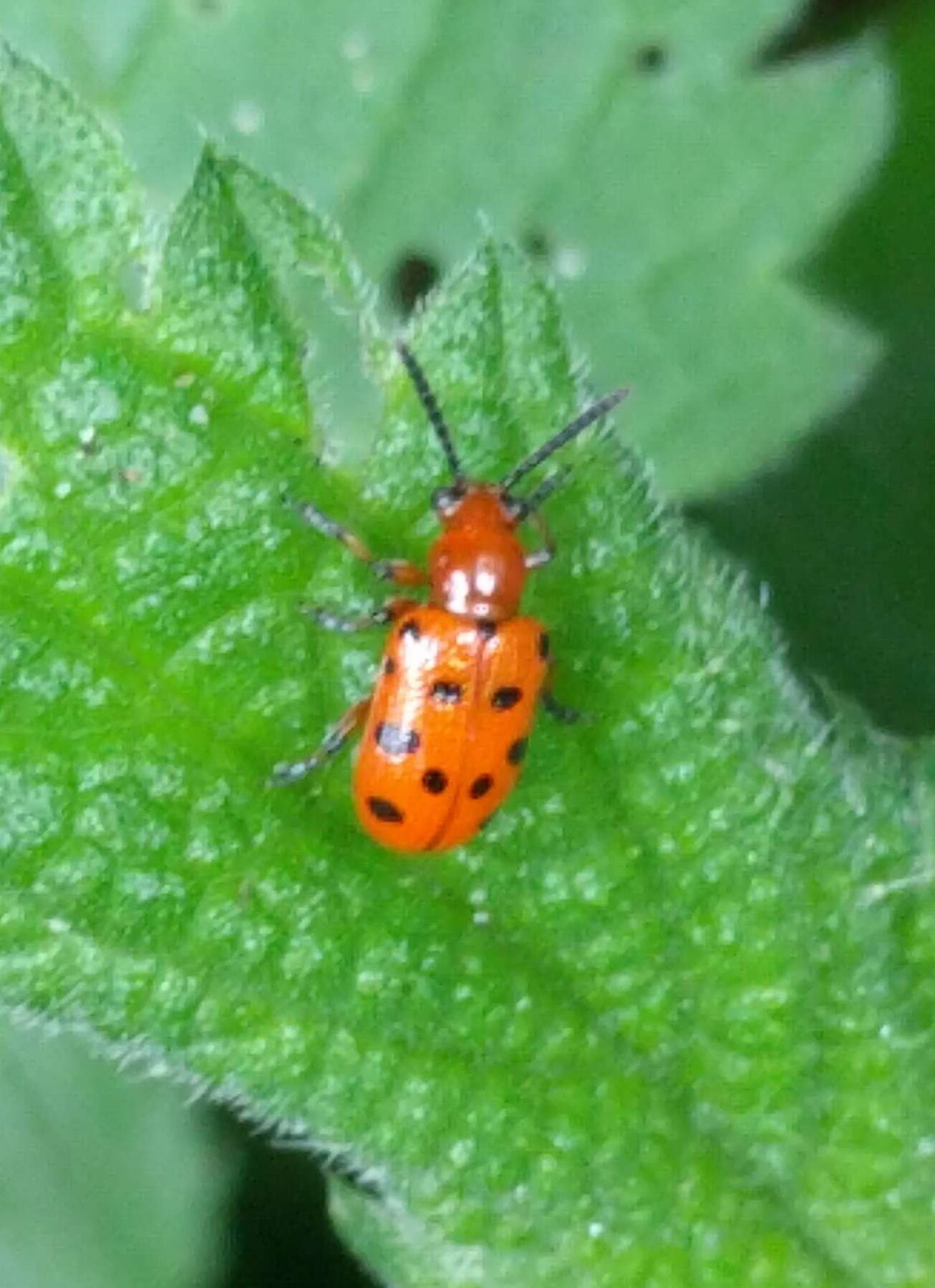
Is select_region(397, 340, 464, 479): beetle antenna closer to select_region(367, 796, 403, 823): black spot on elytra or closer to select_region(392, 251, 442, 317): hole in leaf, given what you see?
select_region(367, 796, 403, 823): black spot on elytra

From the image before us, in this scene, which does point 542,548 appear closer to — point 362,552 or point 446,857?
point 362,552

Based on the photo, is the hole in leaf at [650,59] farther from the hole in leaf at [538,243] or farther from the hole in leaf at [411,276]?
the hole in leaf at [411,276]

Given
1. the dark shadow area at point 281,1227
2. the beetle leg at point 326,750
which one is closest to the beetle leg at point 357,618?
the beetle leg at point 326,750

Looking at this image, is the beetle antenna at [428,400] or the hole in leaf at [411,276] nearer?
the beetle antenna at [428,400]

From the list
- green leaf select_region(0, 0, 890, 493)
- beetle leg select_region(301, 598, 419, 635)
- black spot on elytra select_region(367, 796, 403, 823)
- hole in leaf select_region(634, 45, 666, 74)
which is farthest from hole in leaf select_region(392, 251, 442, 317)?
black spot on elytra select_region(367, 796, 403, 823)

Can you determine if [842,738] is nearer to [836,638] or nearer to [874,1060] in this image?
[874,1060]

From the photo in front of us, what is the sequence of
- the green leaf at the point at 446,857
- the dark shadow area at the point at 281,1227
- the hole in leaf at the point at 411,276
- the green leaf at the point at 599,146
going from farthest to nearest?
the hole in leaf at the point at 411,276 → the green leaf at the point at 599,146 → the dark shadow area at the point at 281,1227 → the green leaf at the point at 446,857
